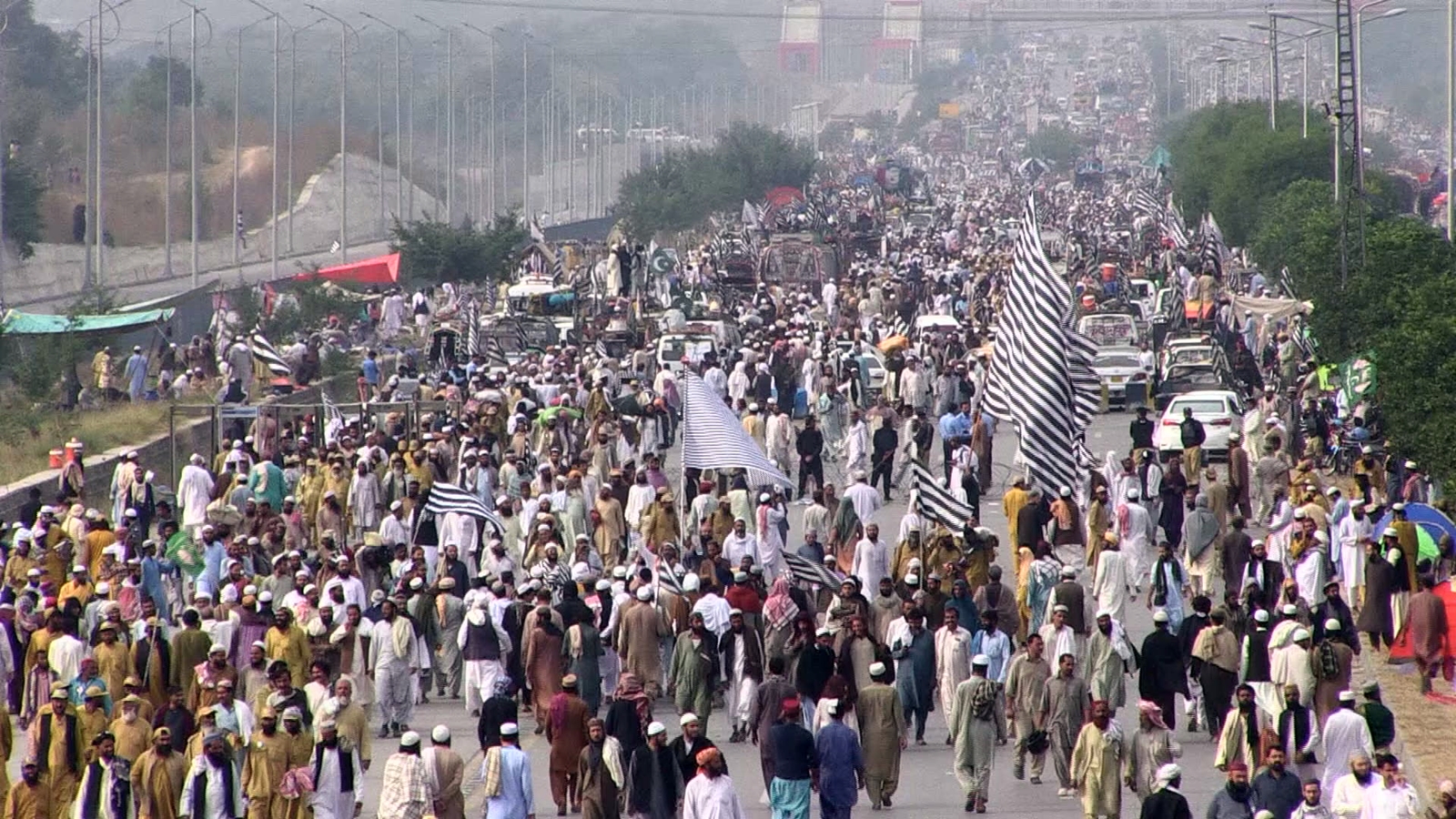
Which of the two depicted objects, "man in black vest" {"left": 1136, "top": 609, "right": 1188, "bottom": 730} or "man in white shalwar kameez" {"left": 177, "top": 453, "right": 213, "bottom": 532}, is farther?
"man in white shalwar kameez" {"left": 177, "top": 453, "right": 213, "bottom": 532}

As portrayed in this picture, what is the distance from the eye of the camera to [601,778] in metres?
14.4

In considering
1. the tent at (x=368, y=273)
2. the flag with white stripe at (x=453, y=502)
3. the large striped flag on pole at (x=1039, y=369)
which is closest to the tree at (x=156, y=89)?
the tent at (x=368, y=273)

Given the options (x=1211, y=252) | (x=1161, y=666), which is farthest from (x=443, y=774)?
(x=1211, y=252)

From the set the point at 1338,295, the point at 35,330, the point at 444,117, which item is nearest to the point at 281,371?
the point at 35,330

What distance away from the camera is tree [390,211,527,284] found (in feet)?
185

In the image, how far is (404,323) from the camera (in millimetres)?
51000

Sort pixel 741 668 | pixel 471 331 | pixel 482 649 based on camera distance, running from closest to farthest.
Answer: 1. pixel 741 668
2. pixel 482 649
3. pixel 471 331

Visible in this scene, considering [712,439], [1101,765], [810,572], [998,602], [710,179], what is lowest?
[1101,765]

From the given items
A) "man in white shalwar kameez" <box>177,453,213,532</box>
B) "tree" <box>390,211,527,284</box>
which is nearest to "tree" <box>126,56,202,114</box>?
"tree" <box>390,211,527,284</box>

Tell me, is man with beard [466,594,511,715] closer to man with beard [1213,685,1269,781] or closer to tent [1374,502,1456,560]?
man with beard [1213,685,1269,781]

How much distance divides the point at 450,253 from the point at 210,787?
43.0 meters

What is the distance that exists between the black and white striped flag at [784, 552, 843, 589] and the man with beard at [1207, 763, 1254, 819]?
229 inches

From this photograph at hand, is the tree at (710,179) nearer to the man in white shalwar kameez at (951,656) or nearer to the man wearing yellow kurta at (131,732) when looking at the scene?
the man in white shalwar kameez at (951,656)

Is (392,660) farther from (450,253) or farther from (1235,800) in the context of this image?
(450,253)
